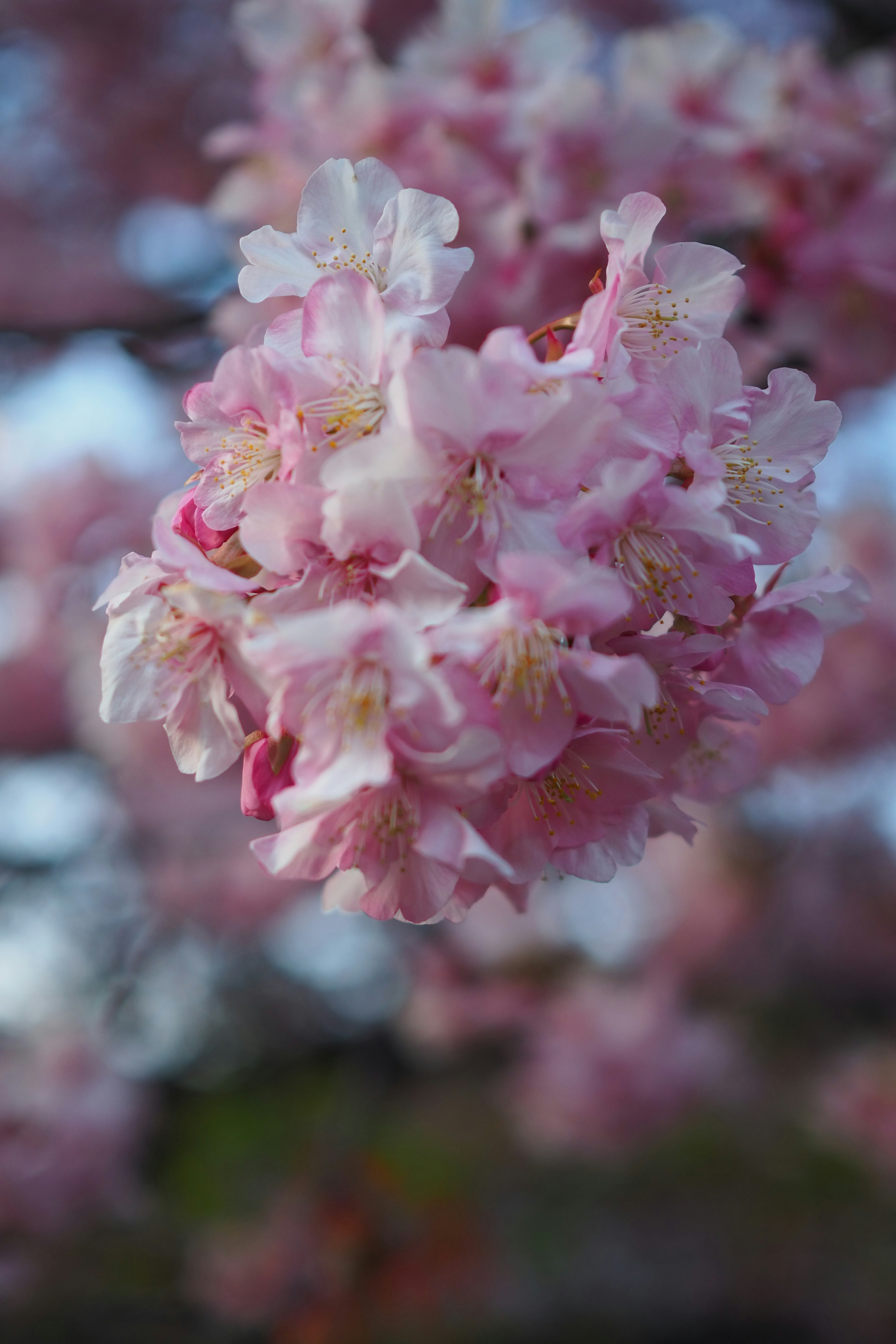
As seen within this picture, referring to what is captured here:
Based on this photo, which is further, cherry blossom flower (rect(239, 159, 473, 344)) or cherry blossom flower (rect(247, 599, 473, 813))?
cherry blossom flower (rect(239, 159, 473, 344))

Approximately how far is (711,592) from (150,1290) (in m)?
6.04

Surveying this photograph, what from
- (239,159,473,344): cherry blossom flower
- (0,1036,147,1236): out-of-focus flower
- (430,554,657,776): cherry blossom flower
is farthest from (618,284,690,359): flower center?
(0,1036,147,1236): out-of-focus flower

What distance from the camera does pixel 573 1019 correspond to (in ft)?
15.4

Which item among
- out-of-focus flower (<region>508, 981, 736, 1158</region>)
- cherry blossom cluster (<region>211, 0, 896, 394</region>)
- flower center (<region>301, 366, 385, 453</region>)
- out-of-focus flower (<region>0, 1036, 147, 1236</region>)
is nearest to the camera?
flower center (<region>301, 366, 385, 453</region>)

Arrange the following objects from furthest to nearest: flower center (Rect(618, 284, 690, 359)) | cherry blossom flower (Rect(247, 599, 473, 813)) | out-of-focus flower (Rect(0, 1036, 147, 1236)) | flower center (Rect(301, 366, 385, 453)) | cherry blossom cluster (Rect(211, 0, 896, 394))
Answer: out-of-focus flower (Rect(0, 1036, 147, 1236)) < cherry blossom cluster (Rect(211, 0, 896, 394)) < flower center (Rect(618, 284, 690, 359)) < flower center (Rect(301, 366, 385, 453)) < cherry blossom flower (Rect(247, 599, 473, 813))

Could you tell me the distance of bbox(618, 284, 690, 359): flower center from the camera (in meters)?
0.82

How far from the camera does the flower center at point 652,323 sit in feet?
2.68

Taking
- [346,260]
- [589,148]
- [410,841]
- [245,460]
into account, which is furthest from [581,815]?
[589,148]

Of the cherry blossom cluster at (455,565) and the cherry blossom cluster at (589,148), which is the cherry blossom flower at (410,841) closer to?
the cherry blossom cluster at (455,565)

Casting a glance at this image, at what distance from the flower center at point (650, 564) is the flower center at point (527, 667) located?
0.28 feet

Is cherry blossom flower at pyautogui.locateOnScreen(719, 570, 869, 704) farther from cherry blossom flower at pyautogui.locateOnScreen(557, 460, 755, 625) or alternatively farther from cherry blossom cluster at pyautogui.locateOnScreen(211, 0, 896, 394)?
cherry blossom cluster at pyautogui.locateOnScreen(211, 0, 896, 394)

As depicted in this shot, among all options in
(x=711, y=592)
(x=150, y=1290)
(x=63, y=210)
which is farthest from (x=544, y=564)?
(x=150, y=1290)

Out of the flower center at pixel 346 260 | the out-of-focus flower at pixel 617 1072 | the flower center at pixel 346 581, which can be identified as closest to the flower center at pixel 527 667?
the flower center at pixel 346 581

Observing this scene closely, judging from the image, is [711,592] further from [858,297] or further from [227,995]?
[227,995]
